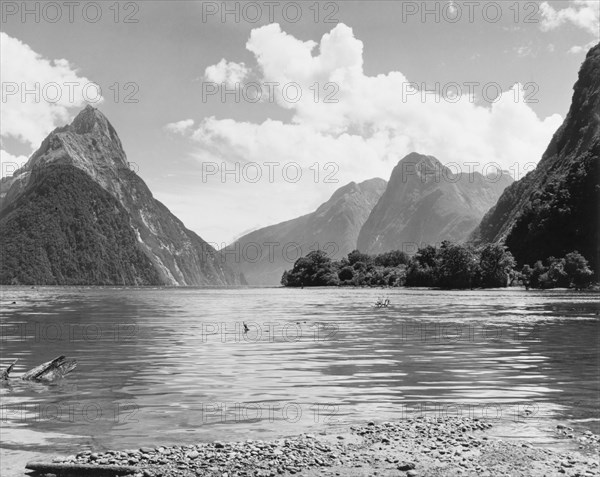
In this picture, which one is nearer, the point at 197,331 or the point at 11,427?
the point at 11,427

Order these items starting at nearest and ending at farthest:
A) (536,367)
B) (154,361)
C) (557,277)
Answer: (536,367) < (154,361) < (557,277)

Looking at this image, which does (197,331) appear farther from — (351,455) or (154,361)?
(351,455)

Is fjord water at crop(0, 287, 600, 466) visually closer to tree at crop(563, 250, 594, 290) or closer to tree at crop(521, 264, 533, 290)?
tree at crop(563, 250, 594, 290)

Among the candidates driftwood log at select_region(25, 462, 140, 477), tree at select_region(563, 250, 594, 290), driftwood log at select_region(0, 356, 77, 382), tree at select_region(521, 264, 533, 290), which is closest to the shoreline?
driftwood log at select_region(25, 462, 140, 477)

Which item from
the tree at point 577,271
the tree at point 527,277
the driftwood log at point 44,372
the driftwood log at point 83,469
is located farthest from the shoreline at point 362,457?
the tree at point 527,277

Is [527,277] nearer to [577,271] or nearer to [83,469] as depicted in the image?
[577,271]

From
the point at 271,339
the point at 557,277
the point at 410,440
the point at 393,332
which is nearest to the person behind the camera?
the point at 410,440

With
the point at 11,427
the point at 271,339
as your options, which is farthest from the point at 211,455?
the point at 271,339

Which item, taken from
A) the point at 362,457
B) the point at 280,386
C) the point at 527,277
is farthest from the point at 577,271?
the point at 362,457

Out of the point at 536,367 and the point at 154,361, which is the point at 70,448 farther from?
the point at 536,367
